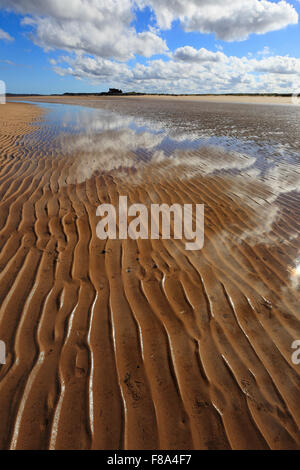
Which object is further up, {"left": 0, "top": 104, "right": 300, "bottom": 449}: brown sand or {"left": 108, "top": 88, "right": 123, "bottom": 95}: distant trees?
{"left": 108, "top": 88, "right": 123, "bottom": 95}: distant trees

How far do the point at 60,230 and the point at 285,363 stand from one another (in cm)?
338

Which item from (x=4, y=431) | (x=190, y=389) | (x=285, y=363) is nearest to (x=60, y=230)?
(x=4, y=431)

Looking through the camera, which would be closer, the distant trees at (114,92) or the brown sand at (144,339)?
the brown sand at (144,339)

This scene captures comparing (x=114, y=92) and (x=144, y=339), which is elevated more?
(x=114, y=92)

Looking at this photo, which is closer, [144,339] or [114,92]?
[144,339]

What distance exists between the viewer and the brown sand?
1.74 metres

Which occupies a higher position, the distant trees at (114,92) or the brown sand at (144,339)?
the distant trees at (114,92)

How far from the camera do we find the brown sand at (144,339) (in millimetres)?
1740

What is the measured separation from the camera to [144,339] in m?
2.33

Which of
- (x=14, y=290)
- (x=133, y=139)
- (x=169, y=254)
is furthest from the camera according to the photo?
(x=133, y=139)

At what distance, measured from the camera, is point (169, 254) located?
347 cm

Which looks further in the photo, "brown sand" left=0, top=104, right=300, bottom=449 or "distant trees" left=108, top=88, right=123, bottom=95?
"distant trees" left=108, top=88, right=123, bottom=95
